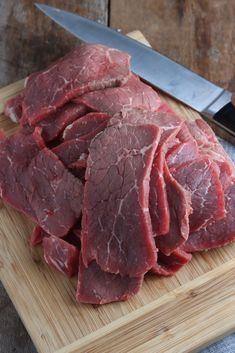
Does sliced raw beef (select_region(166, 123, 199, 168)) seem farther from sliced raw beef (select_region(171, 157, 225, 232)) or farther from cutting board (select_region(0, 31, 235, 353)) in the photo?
cutting board (select_region(0, 31, 235, 353))

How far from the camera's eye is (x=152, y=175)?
271cm

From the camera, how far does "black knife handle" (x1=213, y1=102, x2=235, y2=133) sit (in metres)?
3.27

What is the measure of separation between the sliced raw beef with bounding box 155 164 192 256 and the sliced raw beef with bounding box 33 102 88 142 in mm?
574

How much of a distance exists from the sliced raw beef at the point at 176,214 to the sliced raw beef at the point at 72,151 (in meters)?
0.40

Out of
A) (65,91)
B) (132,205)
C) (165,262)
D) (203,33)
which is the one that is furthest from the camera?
(203,33)

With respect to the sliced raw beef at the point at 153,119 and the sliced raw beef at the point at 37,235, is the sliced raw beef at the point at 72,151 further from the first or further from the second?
the sliced raw beef at the point at 37,235

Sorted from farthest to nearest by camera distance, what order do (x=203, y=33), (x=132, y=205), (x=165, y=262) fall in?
(x=203, y=33) < (x=165, y=262) < (x=132, y=205)

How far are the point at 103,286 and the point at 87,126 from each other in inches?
27.9

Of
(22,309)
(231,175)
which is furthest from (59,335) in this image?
(231,175)

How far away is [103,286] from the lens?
9.07 feet

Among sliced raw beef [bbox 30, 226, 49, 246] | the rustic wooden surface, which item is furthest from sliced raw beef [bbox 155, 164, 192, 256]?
the rustic wooden surface

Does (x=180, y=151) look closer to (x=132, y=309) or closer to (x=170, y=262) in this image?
(x=170, y=262)

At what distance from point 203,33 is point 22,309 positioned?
194 centimetres

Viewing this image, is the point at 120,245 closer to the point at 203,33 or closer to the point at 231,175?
the point at 231,175
